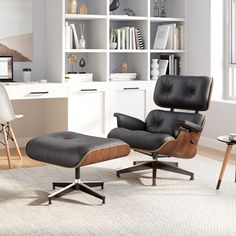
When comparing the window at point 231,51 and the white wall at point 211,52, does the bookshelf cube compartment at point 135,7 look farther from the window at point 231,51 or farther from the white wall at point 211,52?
the window at point 231,51

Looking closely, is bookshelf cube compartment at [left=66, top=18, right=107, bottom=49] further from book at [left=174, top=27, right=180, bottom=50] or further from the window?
the window

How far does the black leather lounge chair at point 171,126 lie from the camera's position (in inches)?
178

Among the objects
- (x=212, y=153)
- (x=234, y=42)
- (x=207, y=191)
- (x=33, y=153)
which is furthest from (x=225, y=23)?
(x=33, y=153)

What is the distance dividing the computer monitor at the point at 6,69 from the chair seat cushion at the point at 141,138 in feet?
5.73

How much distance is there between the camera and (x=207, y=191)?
4.41 meters

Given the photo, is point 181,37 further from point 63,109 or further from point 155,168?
point 155,168

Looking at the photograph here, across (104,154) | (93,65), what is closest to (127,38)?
(93,65)

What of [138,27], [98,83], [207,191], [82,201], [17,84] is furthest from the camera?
[138,27]

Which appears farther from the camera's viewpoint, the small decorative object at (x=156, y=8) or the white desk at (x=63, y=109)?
the small decorative object at (x=156, y=8)

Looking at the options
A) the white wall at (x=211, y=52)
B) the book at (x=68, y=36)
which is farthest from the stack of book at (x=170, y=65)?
→ the book at (x=68, y=36)

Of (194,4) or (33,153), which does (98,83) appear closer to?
(194,4)

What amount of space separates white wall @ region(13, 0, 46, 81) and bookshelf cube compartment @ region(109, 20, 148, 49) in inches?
35.2

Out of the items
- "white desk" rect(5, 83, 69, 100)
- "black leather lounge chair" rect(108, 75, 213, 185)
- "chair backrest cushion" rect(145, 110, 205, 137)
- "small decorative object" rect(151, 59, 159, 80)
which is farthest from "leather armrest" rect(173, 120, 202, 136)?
"small decorative object" rect(151, 59, 159, 80)

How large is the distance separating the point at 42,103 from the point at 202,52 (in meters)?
1.92
